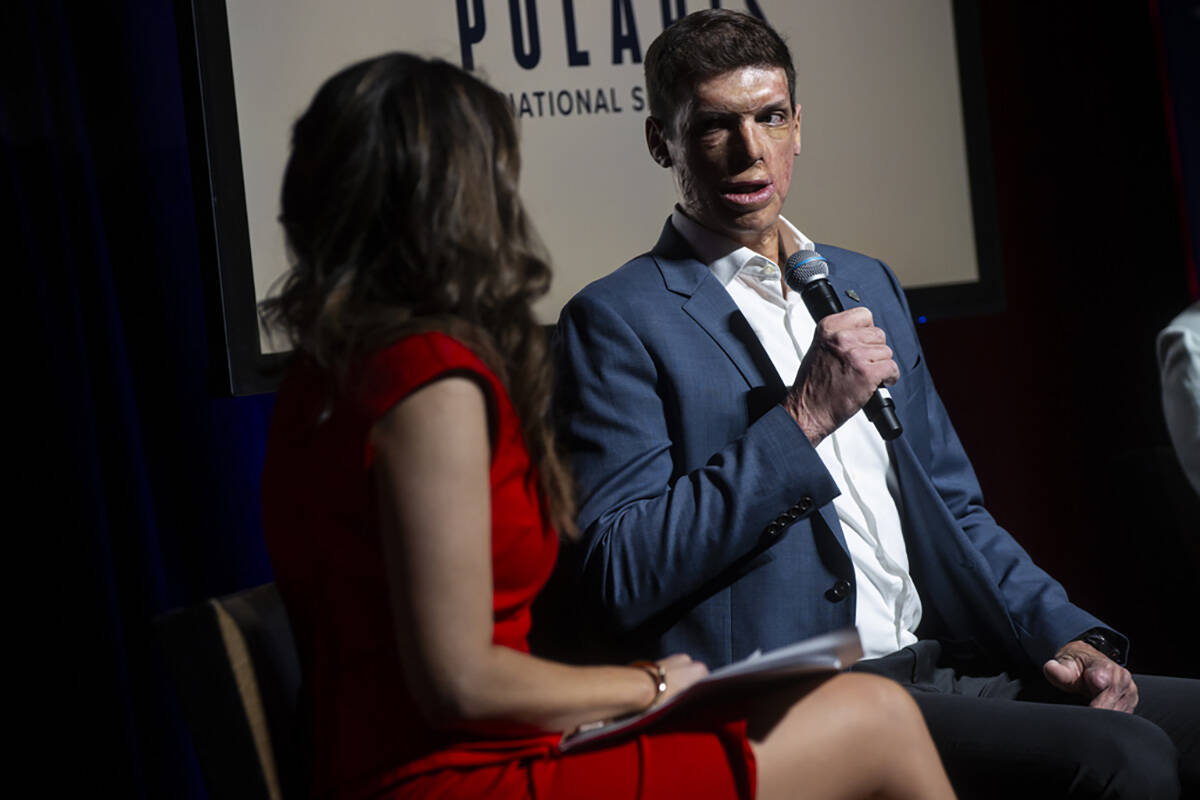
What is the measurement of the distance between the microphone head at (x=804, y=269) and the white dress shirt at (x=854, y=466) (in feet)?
0.35

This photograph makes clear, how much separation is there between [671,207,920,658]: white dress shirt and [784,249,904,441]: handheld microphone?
115mm

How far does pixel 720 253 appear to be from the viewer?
171 cm

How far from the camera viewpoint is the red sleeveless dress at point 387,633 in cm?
91

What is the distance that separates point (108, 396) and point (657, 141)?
1.12 meters

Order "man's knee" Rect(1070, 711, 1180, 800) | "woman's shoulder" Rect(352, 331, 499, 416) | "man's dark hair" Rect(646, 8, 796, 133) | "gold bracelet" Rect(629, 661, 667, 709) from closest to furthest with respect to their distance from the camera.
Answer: "woman's shoulder" Rect(352, 331, 499, 416)
"gold bracelet" Rect(629, 661, 667, 709)
"man's knee" Rect(1070, 711, 1180, 800)
"man's dark hair" Rect(646, 8, 796, 133)

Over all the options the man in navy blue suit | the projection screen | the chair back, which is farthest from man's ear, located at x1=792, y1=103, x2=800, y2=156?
the chair back

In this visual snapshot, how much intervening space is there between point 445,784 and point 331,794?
127 millimetres

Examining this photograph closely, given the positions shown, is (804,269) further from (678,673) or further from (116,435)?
(116,435)

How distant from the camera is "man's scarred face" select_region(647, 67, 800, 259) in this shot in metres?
1.68

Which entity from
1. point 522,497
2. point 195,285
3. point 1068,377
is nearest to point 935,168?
point 1068,377

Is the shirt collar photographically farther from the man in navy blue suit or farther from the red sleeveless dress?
the red sleeveless dress

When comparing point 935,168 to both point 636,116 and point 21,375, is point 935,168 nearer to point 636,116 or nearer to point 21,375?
point 636,116

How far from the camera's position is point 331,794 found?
981 mm

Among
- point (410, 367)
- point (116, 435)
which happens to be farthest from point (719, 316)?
point (116, 435)
